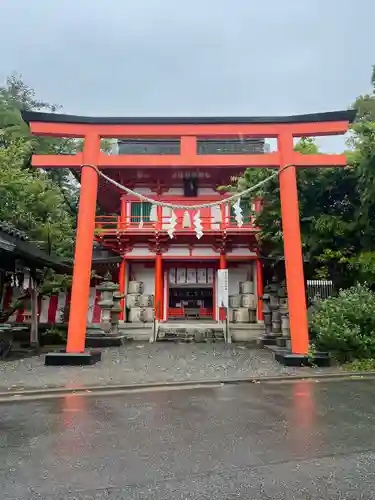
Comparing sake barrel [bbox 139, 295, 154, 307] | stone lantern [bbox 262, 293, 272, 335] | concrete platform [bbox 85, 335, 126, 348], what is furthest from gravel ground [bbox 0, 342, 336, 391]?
sake barrel [bbox 139, 295, 154, 307]

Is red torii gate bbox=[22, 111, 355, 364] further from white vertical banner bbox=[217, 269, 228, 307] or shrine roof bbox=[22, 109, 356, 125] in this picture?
white vertical banner bbox=[217, 269, 228, 307]

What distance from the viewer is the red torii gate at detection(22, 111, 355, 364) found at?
10.3 m

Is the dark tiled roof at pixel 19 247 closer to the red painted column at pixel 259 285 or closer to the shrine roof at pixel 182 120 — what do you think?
the shrine roof at pixel 182 120

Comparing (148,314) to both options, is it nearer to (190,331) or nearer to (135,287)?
(135,287)

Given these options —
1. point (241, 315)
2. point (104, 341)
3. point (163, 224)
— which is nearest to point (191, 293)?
point (241, 315)

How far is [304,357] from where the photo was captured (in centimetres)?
945

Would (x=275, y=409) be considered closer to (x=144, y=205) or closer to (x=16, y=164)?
(x=16, y=164)

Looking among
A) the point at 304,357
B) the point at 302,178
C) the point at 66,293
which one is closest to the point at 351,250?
the point at 302,178

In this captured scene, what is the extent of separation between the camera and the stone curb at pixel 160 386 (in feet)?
21.3

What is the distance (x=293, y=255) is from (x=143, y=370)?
4.84 m

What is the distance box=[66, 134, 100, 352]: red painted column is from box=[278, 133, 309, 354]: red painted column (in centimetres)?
527

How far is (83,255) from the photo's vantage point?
1023 centimetres

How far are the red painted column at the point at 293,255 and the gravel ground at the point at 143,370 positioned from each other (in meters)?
1.00

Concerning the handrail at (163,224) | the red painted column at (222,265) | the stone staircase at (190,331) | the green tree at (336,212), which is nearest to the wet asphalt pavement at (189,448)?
the green tree at (336,212)
